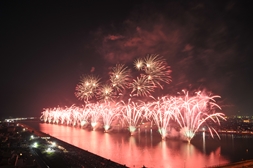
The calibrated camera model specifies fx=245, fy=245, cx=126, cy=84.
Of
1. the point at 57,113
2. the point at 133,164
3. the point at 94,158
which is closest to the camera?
the point at 133,164

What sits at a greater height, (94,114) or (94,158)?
(94,114)

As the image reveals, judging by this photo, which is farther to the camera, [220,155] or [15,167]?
[220,155]

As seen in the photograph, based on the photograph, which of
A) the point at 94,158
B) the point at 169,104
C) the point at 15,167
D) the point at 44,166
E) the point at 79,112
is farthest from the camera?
the point at 79,112

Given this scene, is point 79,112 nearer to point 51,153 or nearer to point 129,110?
point 129,110

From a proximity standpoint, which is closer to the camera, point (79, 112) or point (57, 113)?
point (79, 112)

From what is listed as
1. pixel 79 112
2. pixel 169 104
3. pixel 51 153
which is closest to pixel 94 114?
pixel 79 112

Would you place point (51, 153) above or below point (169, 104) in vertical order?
below

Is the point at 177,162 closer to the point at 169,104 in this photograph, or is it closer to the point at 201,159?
the point at 201,159

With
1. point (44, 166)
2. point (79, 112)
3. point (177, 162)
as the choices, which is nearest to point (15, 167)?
point (44, 166)

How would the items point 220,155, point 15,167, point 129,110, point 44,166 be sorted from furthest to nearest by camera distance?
point 129,110 → point 220,155 → point 44,166 → point 15,167
